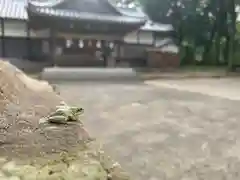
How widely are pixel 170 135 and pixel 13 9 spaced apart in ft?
48.7

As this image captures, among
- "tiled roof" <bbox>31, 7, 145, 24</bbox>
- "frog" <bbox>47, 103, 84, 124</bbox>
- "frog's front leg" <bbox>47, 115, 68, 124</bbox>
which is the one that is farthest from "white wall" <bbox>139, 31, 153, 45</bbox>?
"frog's front leg" <bbox>47, 115, 68, 124</bbox>

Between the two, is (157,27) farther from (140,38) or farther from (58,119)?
(58,119)

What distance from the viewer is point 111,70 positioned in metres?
13.7

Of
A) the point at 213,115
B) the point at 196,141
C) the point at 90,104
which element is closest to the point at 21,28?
the point at 90,104

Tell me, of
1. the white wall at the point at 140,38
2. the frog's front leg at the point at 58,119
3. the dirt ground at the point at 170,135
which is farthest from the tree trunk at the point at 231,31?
the frog's front leg at the point at 58,119

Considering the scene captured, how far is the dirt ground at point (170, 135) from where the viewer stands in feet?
9.98

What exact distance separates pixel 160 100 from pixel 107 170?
561cm

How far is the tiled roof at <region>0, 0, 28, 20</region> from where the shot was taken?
16155mm

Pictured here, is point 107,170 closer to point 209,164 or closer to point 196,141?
point 209,164

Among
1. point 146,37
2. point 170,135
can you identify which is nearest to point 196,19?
point 146,37

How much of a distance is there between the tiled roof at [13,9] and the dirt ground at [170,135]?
10254 millimetres

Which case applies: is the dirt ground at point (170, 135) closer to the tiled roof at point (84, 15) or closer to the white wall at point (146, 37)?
the tiled roof at point (84, 15)

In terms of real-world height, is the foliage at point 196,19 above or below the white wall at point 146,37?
above

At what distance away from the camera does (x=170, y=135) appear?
14.1 feet
